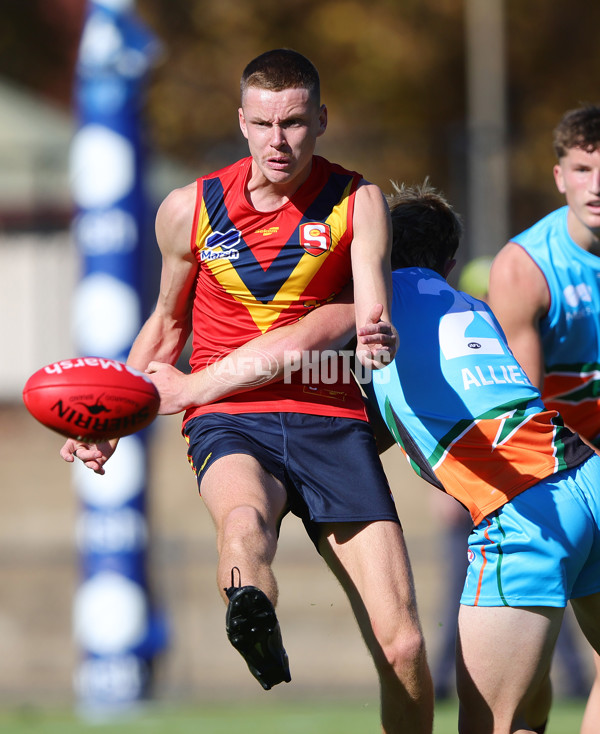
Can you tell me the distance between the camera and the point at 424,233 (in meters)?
→ 4.60

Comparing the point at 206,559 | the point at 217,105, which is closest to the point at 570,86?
the point at 217,105

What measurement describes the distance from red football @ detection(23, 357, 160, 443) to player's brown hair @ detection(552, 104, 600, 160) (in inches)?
76.3

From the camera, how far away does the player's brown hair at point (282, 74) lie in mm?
4328

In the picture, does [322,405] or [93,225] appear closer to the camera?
[322,405]

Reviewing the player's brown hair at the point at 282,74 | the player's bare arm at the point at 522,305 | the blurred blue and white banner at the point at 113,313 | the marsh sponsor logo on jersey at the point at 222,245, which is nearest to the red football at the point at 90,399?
the marsh sponsor logo on jersey at the point at 222,245

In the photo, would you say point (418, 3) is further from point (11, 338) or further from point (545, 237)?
point (545, 237)

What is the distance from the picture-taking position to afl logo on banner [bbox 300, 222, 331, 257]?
446cm

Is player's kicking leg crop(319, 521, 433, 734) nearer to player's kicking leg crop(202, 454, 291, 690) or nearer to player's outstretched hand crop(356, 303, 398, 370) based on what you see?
player's kicking leg crop(202, 454, 291, 690)

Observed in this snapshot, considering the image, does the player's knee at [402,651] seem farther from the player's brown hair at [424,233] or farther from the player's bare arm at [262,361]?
the player's brown hair at [424,233]

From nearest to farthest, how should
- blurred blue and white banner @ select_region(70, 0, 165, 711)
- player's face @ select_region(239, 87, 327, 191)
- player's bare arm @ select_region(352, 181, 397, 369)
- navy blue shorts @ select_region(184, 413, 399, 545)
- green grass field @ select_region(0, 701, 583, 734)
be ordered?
1. player's bare arm @ select_region(352, 181, 397, 369)
2. player's face @ select_region(239, 87, 327, 191)
3. navy blue shorts @ select_region(184, 413, 399, 545)
4. green grass field @ select_region(0, 701, 583, 734)
5. blurred blue and white banner @ select_region(70, 0, 165, 711)

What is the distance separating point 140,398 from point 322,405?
0.74 meters

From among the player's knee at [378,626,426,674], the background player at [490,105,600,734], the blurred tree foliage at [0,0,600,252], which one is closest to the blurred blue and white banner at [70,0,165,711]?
the background player at [490,105,600,734]

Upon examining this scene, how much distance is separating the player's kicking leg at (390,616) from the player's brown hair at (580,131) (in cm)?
165

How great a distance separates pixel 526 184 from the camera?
75.0 feet
